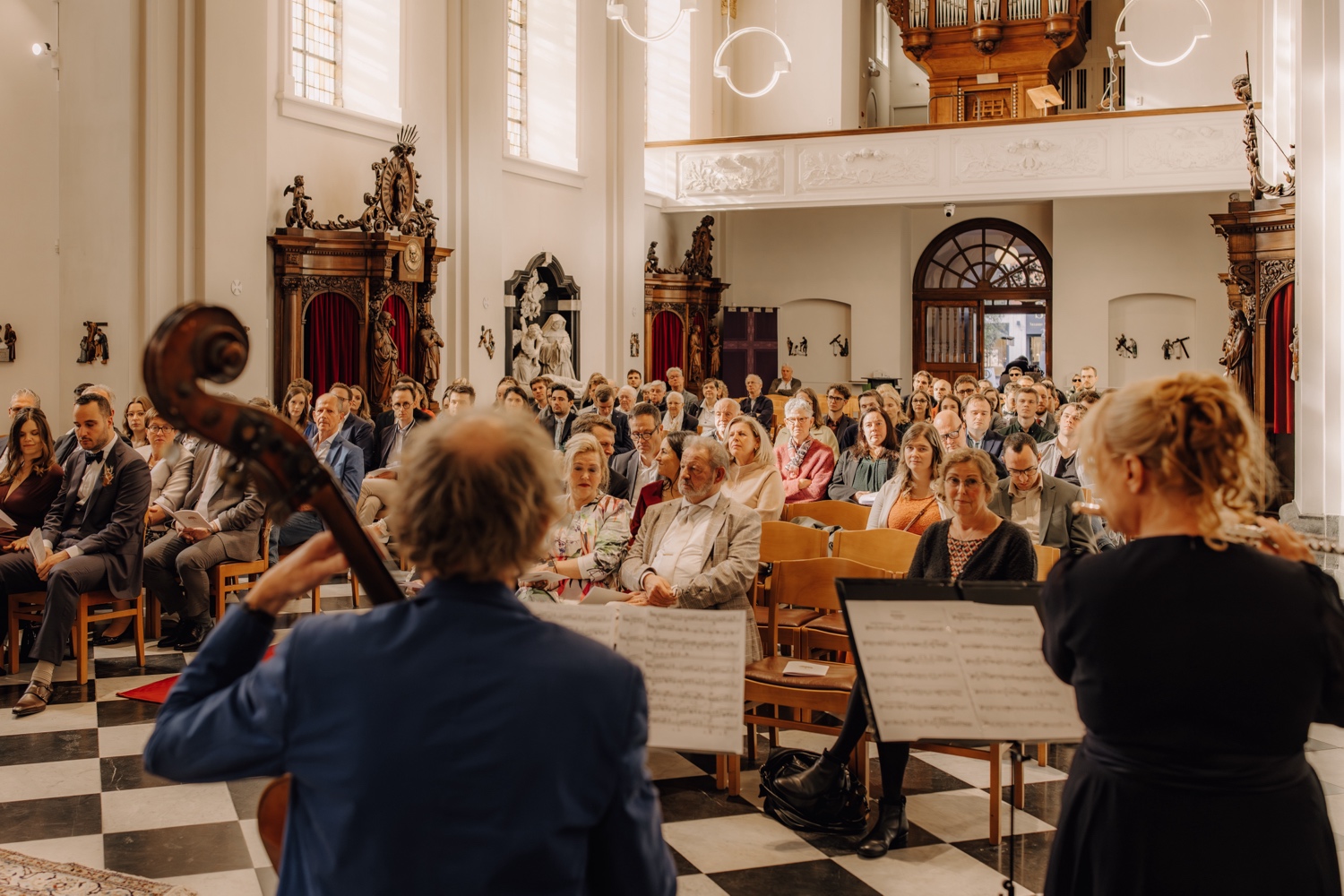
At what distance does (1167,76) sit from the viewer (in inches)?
689

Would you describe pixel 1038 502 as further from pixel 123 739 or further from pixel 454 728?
pixel 454 728

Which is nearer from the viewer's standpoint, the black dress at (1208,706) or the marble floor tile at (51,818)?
the black dress at (1208,706)

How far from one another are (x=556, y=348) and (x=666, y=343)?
2.80m

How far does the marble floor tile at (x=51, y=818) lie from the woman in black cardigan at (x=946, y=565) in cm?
228

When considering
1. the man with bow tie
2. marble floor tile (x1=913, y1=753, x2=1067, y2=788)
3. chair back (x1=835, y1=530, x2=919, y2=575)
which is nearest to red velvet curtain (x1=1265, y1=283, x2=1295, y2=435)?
chair back (x1=835, y1=530, x2=919, y2=575)

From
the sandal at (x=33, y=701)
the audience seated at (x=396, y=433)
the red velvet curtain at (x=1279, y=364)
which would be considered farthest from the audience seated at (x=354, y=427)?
the red velvet curtain at (x=1279, y=364)

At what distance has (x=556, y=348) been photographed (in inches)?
596

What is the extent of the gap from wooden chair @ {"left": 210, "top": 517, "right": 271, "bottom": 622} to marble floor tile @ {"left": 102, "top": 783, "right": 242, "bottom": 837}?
212 cm

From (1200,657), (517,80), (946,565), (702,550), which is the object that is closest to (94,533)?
(702,550)

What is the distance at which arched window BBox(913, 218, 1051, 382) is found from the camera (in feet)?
63.3

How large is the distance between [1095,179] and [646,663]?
13682 millimetres

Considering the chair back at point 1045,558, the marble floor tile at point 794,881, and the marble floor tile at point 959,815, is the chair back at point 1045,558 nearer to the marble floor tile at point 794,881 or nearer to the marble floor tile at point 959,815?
the marble floor tile at point 959,815

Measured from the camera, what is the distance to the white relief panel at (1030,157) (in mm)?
15258

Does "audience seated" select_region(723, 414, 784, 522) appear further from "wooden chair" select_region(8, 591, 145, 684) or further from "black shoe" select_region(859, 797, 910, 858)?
"wooden chair" select_region(8, 591, 145, 684)
